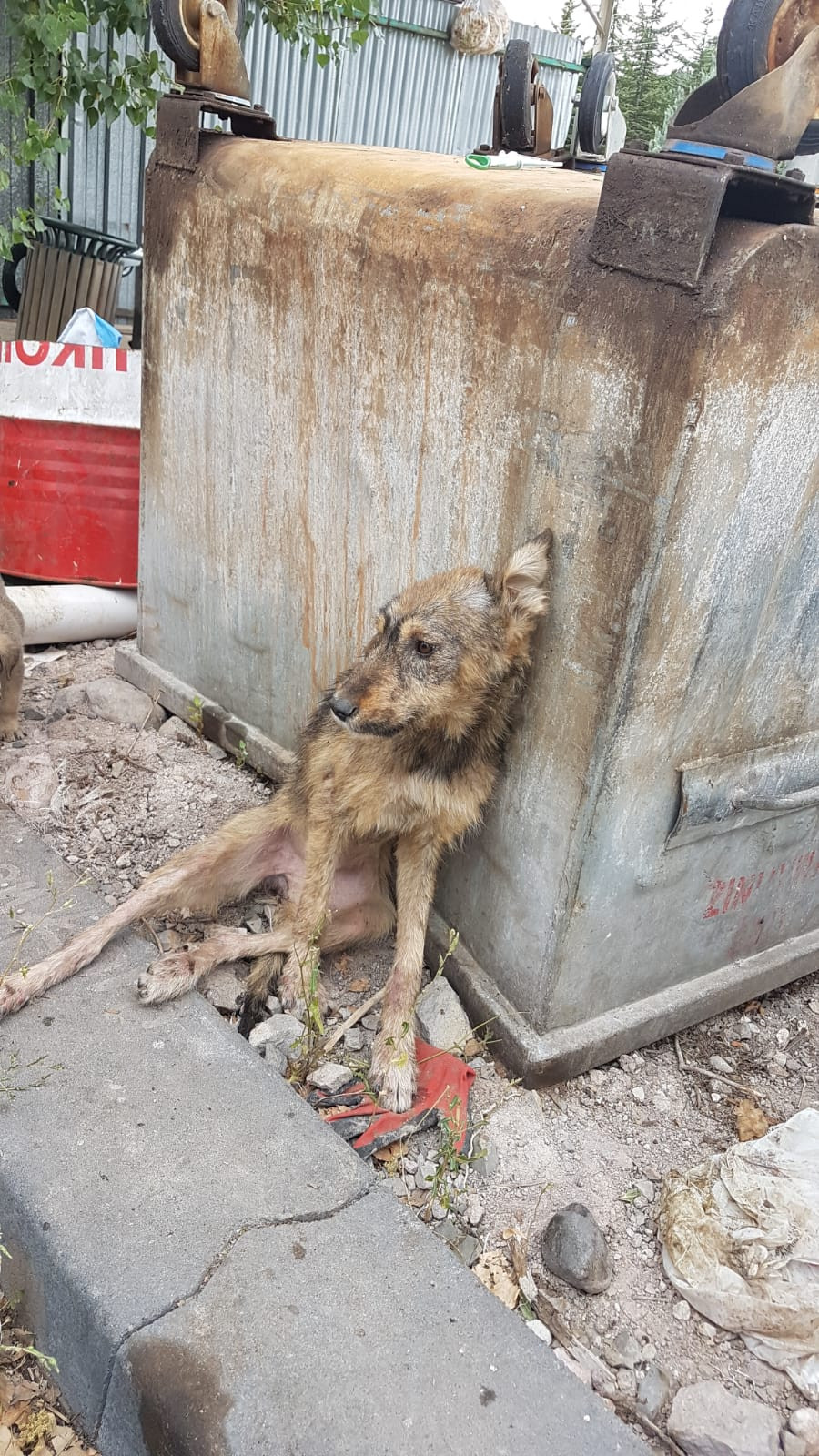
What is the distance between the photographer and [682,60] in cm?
1472

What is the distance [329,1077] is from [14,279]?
350 inches

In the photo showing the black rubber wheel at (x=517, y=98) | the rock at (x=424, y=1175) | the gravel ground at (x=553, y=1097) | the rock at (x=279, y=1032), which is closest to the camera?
the gravel ground at (x=553, y=1097)

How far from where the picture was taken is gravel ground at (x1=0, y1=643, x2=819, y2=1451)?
261 cm

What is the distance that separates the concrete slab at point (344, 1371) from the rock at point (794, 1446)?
1.58ft

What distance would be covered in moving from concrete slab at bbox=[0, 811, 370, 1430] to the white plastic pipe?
266 cm

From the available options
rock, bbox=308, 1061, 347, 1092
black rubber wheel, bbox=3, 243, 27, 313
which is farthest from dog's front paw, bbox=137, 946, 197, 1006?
black rubber wheel, bbox=3, 243, 27, 313

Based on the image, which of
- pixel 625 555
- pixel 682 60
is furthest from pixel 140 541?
pixel 682 60

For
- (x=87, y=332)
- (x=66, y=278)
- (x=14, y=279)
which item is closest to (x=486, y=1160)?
(x=87, y=332)

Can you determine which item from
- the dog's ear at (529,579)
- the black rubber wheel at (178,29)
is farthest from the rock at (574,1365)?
the black rubber wheel at (178,29)

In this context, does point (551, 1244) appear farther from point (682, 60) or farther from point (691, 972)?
point (682, 60)

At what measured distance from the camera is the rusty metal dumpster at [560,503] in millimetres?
2543

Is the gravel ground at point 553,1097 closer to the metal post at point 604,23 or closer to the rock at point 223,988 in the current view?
the rock at point 223,988

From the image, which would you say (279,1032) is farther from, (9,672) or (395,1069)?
(9,672)

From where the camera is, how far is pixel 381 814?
3305mm
